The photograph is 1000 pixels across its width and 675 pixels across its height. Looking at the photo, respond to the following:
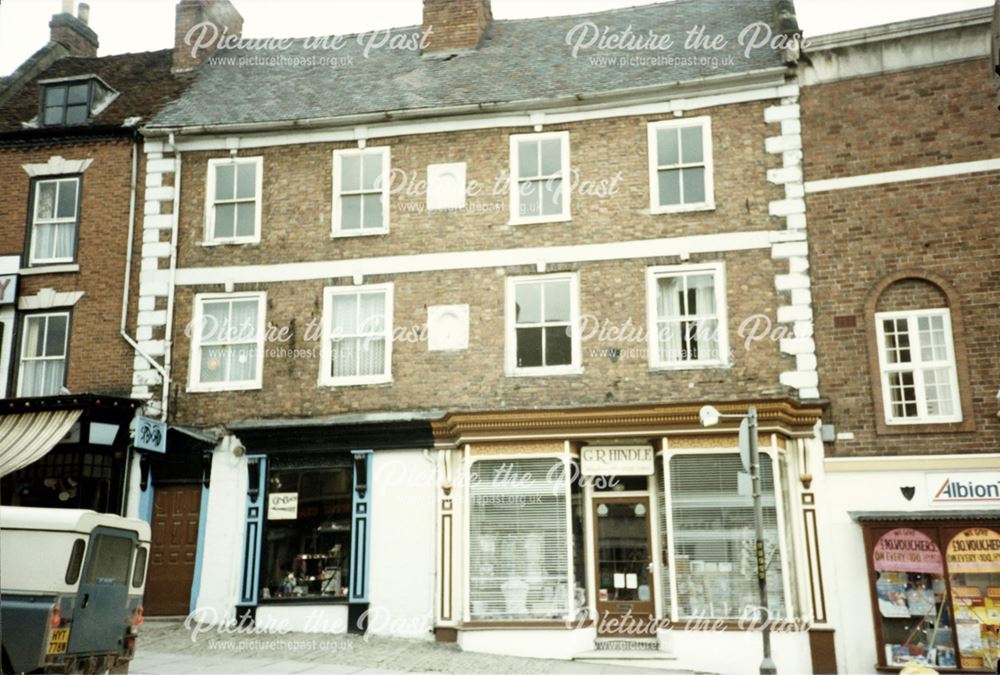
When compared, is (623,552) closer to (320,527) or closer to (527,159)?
(320,527)

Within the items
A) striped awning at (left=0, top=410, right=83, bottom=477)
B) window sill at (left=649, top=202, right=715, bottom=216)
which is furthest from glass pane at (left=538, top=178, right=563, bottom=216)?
striped awning at (left=0, top=410, right=83, bottom=477)

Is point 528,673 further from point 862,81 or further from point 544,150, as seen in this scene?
point 862,81

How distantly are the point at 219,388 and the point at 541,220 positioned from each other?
6731mm

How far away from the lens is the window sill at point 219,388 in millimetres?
17359

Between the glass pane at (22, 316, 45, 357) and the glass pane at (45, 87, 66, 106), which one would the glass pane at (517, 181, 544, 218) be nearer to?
the glass pane at (22, 316, 45, 357)

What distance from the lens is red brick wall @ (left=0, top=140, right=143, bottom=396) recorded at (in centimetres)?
1783

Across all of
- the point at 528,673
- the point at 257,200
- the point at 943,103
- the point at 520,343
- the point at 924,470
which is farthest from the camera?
the point at 257,200

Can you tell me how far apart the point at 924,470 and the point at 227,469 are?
11.8 metres

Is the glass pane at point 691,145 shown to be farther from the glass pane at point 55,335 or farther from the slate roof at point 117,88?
the glass pane at point 55,335

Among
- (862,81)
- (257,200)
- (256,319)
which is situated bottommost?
(256,319)

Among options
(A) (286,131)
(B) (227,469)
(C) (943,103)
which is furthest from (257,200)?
(C) (943,103)

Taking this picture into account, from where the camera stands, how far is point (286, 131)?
1831cm

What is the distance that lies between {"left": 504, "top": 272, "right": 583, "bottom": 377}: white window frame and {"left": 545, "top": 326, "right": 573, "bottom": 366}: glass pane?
0.09 metres

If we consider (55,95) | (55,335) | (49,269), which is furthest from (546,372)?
(55,95)
